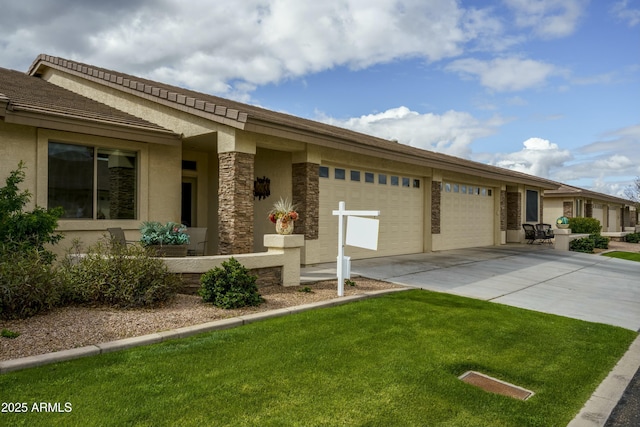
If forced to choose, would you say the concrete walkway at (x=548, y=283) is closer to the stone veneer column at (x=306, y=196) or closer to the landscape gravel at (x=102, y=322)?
the stone veneer column at (x=306, y=196)

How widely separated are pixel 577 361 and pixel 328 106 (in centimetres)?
1300

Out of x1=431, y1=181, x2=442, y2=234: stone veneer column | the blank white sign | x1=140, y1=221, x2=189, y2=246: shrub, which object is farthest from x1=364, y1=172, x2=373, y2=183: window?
x1=140, y1=221, x2=189, y2=246: shrub

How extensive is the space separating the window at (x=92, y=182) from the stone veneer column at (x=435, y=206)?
10.4m

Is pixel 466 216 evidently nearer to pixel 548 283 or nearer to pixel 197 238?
pixel 548 283

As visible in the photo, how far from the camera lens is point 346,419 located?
3395mm

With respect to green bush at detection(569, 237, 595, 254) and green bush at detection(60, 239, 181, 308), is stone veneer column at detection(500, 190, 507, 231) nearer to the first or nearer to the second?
green bush at detection(569, 237, 595, 254)

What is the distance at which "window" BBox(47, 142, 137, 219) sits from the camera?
9500mm

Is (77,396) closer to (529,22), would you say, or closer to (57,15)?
(57,15)

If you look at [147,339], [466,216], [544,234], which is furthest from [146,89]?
[544,234]

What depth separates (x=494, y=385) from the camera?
4309 mm

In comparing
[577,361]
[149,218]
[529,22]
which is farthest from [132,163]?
[529,22]

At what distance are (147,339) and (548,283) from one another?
938 centimetres

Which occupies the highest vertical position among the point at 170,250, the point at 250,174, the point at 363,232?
the point at 250,174

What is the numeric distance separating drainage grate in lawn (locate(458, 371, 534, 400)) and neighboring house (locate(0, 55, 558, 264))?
6299 mm
